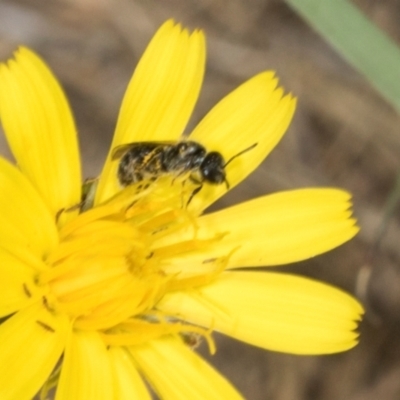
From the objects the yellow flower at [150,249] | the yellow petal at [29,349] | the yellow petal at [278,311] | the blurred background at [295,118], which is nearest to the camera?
the yellow petal at [29,349]

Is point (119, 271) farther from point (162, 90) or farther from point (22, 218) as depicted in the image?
point (162, 90)

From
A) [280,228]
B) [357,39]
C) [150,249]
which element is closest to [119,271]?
[150,249]

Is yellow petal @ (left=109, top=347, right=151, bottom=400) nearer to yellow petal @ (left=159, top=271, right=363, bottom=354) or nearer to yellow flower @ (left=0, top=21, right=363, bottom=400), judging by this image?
yellow flower @ (left=0, top=21, right=363, bottom=400)

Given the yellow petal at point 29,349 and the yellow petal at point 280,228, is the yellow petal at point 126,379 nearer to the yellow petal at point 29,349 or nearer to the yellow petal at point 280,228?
the yellow petal at point 29,349

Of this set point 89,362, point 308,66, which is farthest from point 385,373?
point 89,362

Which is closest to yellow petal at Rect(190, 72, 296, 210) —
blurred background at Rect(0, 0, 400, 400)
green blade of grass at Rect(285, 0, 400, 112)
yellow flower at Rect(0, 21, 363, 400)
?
yellow flower at Rect(0, 21, 363, 400)

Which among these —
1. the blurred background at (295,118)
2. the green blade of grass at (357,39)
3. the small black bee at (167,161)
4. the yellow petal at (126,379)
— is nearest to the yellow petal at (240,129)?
the small black bee at (167,161)

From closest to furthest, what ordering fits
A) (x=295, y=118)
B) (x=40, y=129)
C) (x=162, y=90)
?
(x=40, y=129) → (x=162, y=90) → (x=295, y=118)
